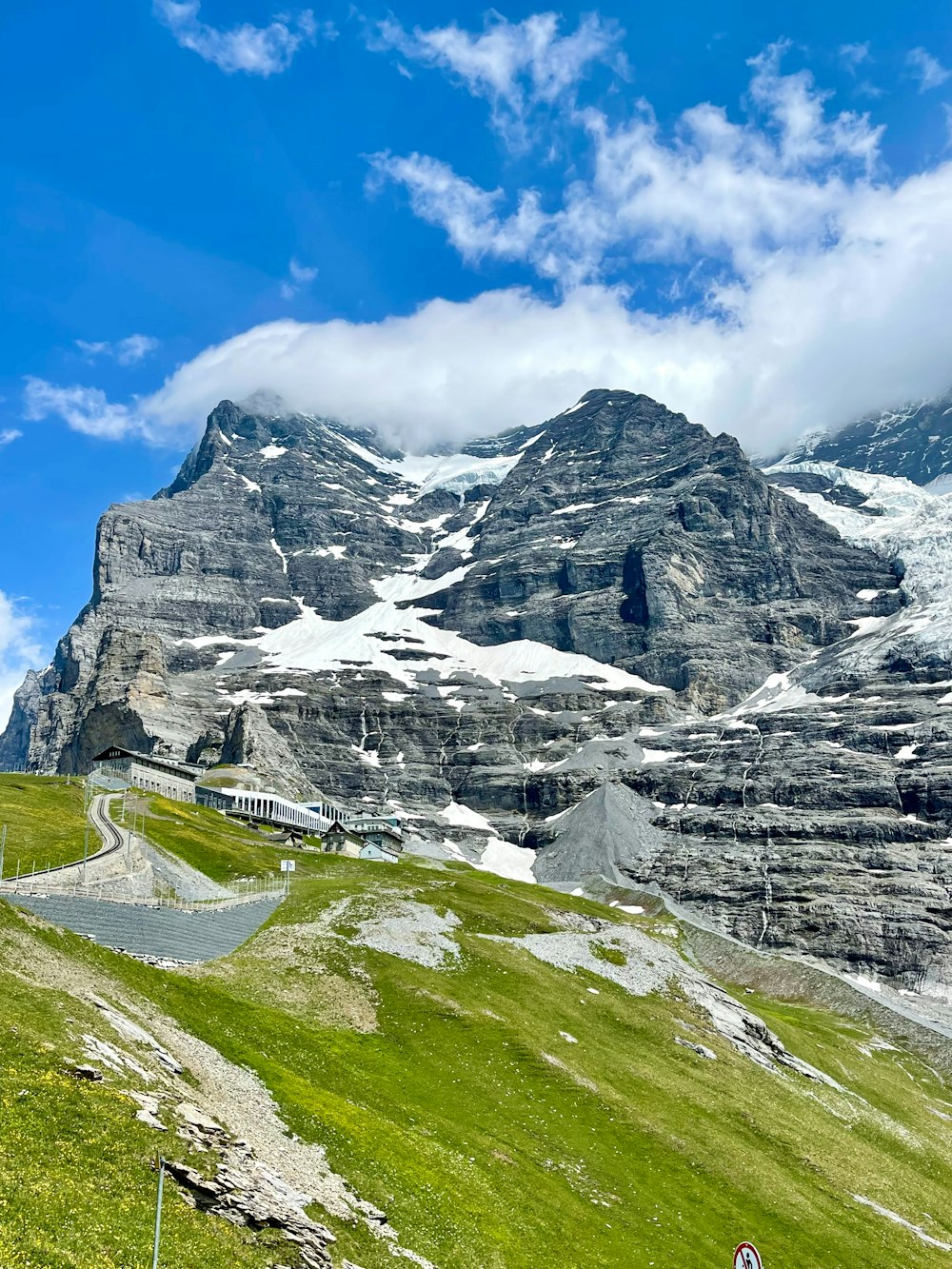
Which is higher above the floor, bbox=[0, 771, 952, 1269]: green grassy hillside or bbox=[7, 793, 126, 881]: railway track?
bbox=[7, 793, 126, 881]: railway track

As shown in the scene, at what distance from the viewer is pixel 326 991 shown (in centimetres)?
6147

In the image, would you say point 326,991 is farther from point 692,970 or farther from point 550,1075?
point 692,970

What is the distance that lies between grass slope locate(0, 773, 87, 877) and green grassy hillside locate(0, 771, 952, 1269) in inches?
464

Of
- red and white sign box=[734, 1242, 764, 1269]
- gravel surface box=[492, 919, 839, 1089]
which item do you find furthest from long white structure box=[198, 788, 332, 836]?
red and white sign box=[734, 1242, 764, 1269]

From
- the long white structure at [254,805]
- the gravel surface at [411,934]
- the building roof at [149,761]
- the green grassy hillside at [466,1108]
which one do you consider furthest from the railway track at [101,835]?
the long white structure at [254,805]

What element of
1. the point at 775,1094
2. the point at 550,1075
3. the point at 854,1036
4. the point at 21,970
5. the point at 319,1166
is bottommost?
the point at 854,1036

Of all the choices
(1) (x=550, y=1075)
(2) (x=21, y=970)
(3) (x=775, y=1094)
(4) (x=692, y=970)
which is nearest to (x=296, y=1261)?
(2) (x=21, y=970)

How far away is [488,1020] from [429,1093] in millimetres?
13229

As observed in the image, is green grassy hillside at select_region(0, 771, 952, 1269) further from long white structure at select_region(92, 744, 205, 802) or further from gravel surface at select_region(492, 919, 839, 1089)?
long white structure at select_region(92, 744, 205, 802)

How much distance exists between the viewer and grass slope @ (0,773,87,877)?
76306 mm

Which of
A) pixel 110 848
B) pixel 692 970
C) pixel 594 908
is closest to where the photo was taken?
pixel 110 848

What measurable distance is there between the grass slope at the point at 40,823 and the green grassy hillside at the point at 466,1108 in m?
11.8

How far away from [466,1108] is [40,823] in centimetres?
5236

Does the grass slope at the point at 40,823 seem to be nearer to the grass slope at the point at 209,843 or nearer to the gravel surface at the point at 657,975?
the grass slope at the point at 209,843
